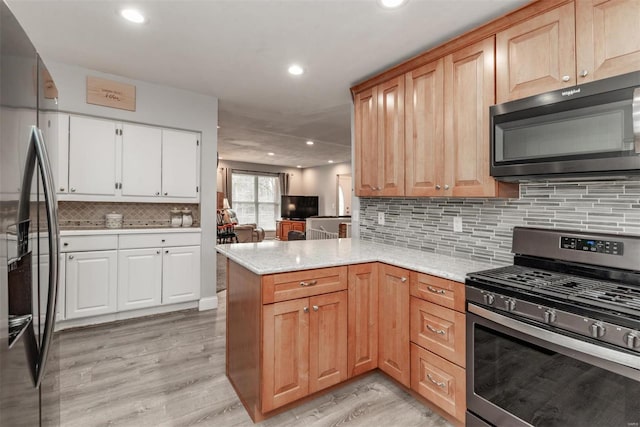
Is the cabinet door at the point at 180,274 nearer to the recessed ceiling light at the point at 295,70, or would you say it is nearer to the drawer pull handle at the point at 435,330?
the recessed ceiling light at the point at 295,70

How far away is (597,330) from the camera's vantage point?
1167mm

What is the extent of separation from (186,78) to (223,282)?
301cm

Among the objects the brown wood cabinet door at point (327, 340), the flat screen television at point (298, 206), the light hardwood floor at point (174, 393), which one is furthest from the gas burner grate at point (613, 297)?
the flat screen television at point (298, 206)

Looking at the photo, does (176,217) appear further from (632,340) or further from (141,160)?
(632,340)

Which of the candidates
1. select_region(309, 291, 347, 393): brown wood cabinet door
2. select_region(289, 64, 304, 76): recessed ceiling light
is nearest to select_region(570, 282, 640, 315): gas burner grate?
select_region(309, 291, 347, 393): brown wood cabinet door

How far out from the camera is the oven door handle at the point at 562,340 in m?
1.12

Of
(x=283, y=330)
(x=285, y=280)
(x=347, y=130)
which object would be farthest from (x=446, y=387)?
(x=347, y=130)

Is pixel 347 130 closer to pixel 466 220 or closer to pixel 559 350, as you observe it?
pixel 466 220

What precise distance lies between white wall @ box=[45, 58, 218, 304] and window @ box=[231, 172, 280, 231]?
20.1 feet

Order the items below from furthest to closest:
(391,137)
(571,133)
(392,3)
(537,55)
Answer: (391,137)
(392,3)
(537,55)
(571,133)

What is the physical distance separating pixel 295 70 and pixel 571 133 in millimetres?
2191

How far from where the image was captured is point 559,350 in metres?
1.29

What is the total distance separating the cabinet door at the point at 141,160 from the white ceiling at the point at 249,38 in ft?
1.81

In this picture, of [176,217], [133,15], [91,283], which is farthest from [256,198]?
[133,15]
